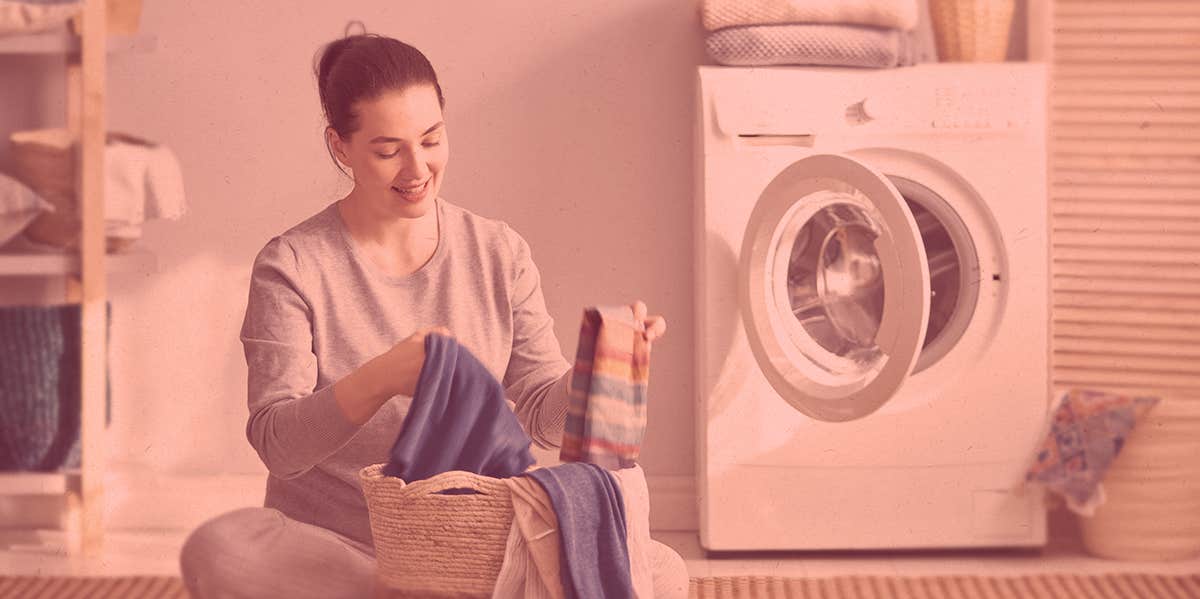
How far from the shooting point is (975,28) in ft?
7.96

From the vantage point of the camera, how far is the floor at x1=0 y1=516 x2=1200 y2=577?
230 cm

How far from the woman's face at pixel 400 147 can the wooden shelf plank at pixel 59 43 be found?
4.03 feet

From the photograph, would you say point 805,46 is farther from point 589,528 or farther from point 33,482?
point 33,482

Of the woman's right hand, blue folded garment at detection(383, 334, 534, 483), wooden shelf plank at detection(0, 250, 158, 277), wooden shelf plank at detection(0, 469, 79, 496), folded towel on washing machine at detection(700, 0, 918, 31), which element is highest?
folded towel on washing machine at detection(700, 0, 918, 31)

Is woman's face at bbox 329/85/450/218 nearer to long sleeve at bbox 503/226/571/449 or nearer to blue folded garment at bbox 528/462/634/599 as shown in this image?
long sleeve at bbox 503/226/571/449

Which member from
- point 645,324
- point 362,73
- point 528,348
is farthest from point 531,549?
point 362,73

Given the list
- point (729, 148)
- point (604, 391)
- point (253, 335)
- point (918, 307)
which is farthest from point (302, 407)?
point (729, 148)

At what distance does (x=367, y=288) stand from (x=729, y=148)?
101cm

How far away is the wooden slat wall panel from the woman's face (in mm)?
1473

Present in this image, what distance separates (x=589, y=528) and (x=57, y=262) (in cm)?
155

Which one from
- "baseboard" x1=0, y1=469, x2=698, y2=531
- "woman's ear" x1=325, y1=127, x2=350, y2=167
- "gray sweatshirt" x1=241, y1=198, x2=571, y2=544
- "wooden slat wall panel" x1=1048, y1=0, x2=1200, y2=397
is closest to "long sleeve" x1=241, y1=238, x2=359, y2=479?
"gray sweatshirt" x1=241, y1=198, x2=571, y2=544

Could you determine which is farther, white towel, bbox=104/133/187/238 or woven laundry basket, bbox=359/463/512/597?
white towel, bbox=104/133/187/238

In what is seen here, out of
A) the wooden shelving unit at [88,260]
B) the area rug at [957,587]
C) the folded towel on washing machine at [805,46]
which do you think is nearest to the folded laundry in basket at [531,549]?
the area rug at [957,587]

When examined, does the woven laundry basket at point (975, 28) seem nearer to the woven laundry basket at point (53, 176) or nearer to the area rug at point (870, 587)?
the area rug at point (870, 587)
